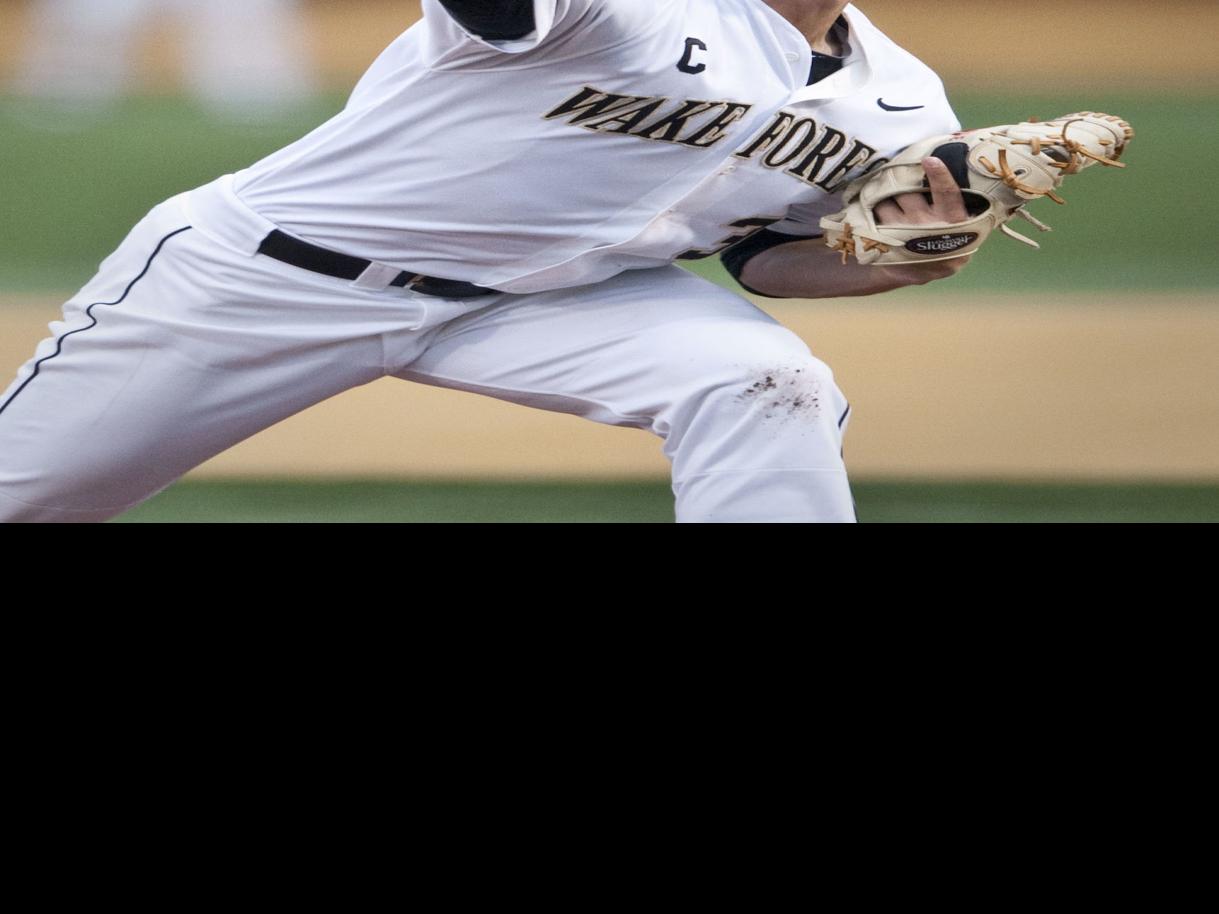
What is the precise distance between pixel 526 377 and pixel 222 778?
54 cm

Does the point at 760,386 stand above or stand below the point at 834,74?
below

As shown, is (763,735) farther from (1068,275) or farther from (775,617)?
(1068,275)

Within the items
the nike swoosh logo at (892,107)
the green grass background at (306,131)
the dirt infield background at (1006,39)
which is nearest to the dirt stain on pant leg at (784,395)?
the nike swoosh logo at (892,107)

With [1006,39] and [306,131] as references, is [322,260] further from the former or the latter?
[1006,39]

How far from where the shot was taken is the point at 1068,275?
2131mm

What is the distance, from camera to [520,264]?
4.14 feet

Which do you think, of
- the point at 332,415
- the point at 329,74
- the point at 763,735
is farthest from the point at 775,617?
the point at 329,74

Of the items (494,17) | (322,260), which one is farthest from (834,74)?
(322,260)

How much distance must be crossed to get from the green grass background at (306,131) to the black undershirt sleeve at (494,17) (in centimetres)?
77

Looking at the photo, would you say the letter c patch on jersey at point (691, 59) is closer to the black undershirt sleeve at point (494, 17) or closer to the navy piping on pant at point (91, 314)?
the black undershirt sleeve at point (494, 17)

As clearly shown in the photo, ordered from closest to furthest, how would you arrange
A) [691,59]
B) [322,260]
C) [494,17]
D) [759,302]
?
[494,17], [691,59], [322,260], [759,302]

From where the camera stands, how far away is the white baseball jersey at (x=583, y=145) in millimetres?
1141

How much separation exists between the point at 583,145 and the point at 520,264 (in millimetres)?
145

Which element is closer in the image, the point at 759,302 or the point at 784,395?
the point at 784,395
